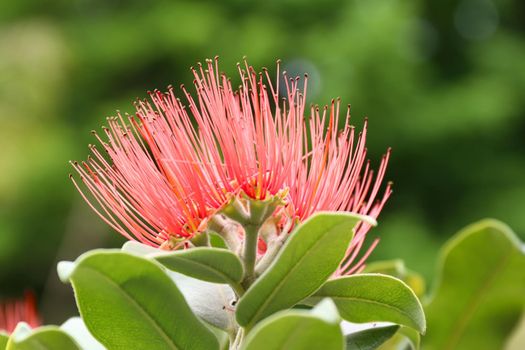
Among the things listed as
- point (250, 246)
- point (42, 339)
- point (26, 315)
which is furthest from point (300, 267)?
point (26, 315)

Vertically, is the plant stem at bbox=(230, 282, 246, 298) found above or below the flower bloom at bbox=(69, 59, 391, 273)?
below

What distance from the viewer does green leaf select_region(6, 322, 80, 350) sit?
612 millimetres

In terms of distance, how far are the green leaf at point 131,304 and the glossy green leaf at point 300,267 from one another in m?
0.04

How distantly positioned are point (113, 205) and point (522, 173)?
4409 mm

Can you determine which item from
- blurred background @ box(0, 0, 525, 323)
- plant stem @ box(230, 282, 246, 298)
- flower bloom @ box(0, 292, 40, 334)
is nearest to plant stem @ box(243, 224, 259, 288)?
plant stem @ box(230, 282, 246, 298)

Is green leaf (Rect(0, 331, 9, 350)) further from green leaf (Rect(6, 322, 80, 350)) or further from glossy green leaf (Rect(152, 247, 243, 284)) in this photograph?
glossy green leaf (Rect(152, 247, 243, 284))

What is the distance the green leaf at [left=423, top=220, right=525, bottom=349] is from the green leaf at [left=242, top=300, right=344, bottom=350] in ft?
1.31

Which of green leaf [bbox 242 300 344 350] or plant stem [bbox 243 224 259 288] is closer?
green leaf [bbox 242 300 344 350]

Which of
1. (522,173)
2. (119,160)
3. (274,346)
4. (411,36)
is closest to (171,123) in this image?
(119,160)

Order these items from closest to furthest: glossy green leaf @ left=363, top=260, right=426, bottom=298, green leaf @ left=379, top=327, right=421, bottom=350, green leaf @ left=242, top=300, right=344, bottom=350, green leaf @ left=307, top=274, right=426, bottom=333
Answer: green leaf @ left=242, top=300, right=344, bottom=350, green leaf @ left=307, top=274, right=426, bottom=333, green leaf @ left=379, top=327, right=421, bottom=350, glossy green leaf @ left=363, top=260, right=426, bottom=298

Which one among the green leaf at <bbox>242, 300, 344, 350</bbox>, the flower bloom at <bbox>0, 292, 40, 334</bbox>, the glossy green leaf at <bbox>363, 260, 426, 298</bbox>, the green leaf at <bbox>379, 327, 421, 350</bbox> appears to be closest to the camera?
the green leaf at <bbox>242, 300, 344, 350</bbox>

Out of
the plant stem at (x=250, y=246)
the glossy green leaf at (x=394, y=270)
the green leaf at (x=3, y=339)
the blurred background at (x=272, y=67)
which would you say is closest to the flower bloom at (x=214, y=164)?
the plant stem at (x=250, y=246)

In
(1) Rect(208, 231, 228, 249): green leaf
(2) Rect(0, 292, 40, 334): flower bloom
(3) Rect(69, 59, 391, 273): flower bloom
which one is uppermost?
(3) Rect(69, 59, 391, 273): flower bloom

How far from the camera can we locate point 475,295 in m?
0.95
